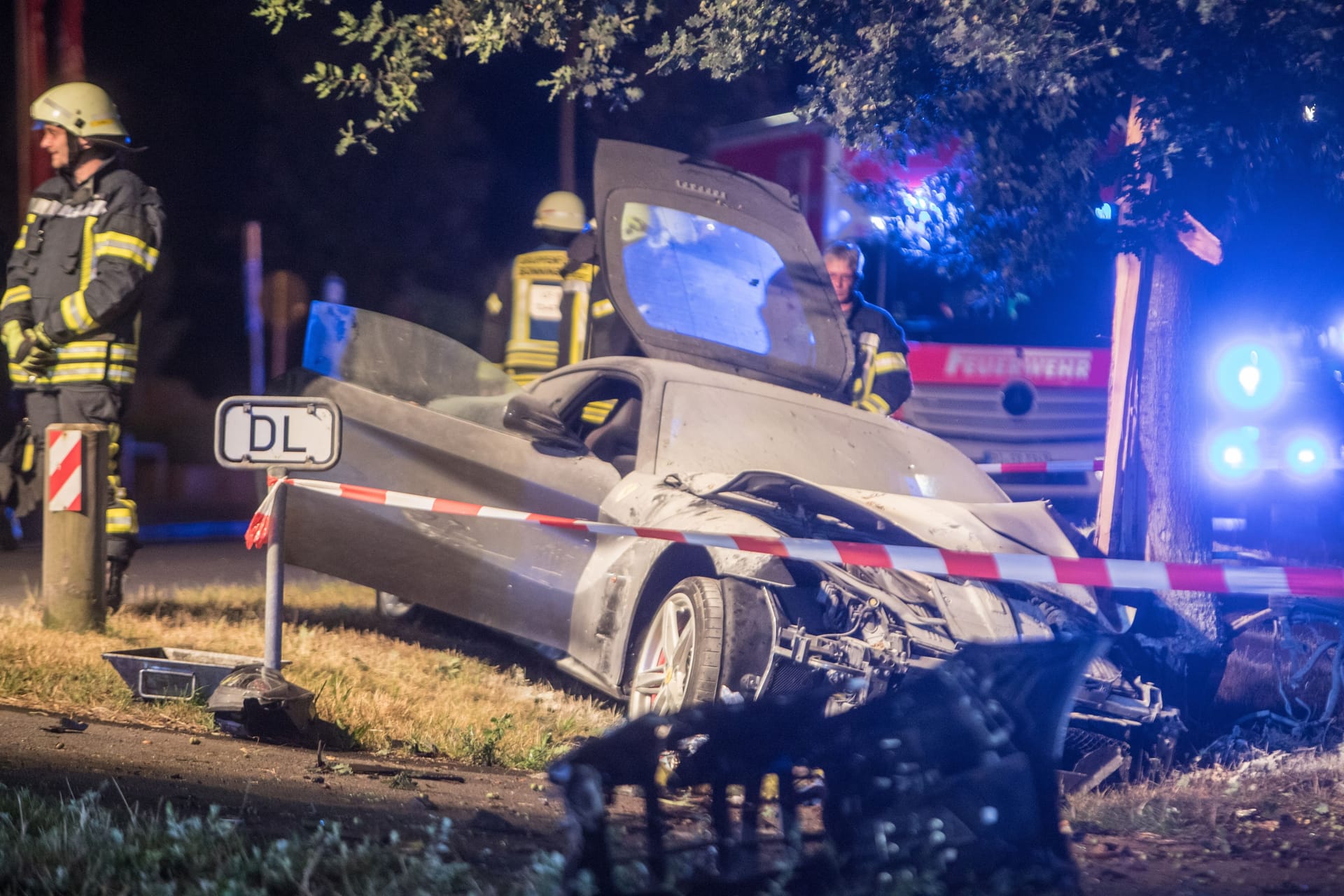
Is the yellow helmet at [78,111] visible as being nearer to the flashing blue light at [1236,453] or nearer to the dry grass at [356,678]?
the dry grass at [356,678]

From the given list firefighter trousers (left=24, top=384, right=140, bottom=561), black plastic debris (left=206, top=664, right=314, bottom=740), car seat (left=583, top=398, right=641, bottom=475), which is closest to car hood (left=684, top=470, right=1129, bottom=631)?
car seat (left=583, top=398, right=641, bottom=475)

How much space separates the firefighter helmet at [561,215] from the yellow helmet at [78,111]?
11.2 feet

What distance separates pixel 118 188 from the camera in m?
6.18

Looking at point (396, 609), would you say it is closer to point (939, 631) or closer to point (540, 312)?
point (540, 312)

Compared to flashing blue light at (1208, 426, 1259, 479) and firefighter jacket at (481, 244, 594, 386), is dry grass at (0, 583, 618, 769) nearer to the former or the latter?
firefighter jacket at (481, 244, 594, 386)

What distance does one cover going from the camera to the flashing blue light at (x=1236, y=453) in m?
9.22

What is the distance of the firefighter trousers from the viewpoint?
616 centimetres

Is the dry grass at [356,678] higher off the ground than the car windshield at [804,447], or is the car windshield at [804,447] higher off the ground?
the car windshield at [804,447]

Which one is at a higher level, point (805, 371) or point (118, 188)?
point (118, 188)

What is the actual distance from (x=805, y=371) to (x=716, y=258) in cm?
71

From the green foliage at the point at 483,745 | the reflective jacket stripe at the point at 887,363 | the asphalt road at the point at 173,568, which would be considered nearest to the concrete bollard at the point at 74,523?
the asphalt road at the point at 173,568

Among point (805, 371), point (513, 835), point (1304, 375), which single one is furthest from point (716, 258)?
point (1304, 375)

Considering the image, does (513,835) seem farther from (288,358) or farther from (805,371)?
(288,358)

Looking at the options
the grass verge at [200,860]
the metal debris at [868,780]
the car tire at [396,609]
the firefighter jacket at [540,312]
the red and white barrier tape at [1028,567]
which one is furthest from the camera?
the firefighter jacket at [540,312]
